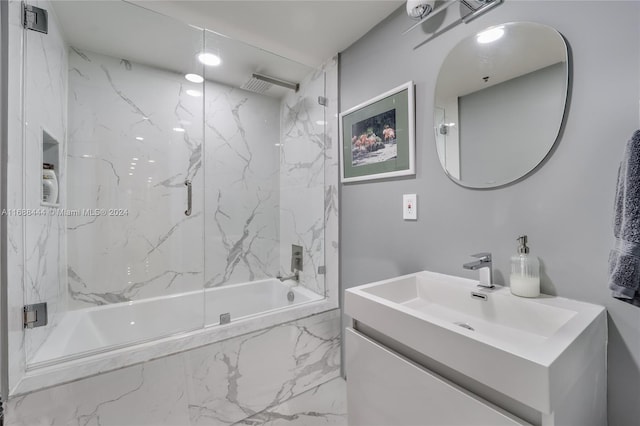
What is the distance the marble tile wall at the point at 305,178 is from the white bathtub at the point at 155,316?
0.29 meters

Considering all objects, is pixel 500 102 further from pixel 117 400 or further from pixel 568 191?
pixel 117 400

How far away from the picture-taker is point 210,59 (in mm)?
1984

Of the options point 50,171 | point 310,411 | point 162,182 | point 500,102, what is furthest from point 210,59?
point 310,411

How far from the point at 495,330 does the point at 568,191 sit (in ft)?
1.80

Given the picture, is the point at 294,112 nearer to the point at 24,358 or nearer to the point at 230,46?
the point at 230,46

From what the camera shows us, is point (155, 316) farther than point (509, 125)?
Yes

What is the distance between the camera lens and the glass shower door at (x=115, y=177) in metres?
1.46

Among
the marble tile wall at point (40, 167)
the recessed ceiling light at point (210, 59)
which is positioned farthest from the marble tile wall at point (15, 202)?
the recessed ceiling light at point (210, 59)

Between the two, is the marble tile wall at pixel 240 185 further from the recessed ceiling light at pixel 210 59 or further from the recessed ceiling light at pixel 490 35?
the recessed ceiling light at pixel 490 35

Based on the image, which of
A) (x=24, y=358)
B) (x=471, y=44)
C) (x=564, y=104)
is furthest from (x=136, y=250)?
(x=564, y=104)

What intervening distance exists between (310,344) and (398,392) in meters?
0.93

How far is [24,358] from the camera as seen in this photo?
1128mm

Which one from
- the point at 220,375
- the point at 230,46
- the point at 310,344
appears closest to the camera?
the point at 220,375

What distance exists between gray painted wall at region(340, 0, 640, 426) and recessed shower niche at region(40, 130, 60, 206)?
194 centimetres
